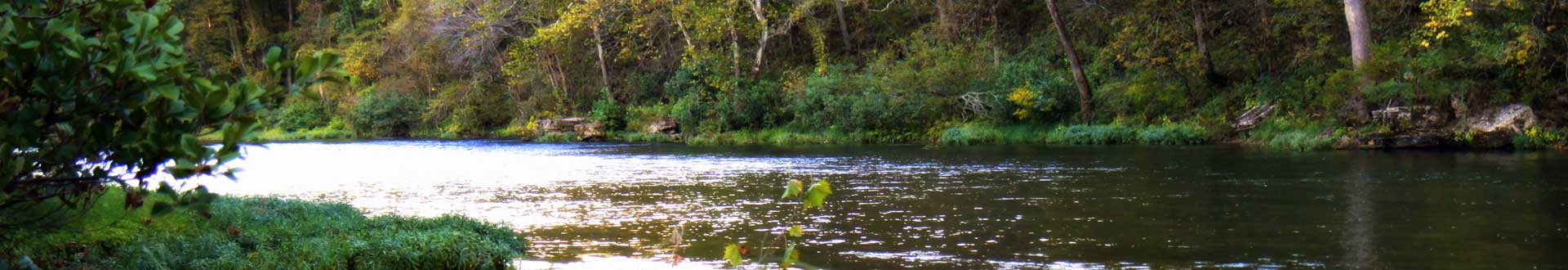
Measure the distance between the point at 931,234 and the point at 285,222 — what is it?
19.9ft

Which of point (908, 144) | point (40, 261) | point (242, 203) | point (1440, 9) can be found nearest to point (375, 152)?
point (908, 144)

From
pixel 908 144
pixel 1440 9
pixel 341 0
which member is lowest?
pixel 908 144

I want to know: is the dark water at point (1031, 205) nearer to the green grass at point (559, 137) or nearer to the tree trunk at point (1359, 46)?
the tree trunk at point (1359, 46)

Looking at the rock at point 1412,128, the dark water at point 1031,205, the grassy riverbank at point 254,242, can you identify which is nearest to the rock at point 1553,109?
the rock at point 1412,128

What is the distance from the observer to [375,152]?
36.4 m

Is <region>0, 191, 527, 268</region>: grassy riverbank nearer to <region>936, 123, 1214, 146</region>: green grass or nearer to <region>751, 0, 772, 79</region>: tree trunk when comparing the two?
<region>936, 123, 1214, 146</region>: green grass

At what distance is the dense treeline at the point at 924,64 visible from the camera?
2644 cm

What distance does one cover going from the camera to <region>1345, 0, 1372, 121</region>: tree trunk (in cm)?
2733

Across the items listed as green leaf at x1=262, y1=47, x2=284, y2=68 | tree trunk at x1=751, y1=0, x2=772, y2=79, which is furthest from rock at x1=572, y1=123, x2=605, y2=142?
green leaf at x1=262, y1=47, x2=284, y2=68

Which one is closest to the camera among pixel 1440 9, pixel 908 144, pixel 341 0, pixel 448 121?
pixel 1440 9

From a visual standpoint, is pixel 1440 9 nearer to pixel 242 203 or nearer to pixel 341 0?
pixel 242 203

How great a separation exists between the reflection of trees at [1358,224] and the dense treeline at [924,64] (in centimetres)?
653

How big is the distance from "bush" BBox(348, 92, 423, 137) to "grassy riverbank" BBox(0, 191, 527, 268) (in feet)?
137

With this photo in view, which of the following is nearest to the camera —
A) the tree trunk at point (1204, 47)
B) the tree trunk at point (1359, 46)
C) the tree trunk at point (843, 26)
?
the tree trunk at point (1359, 46)
